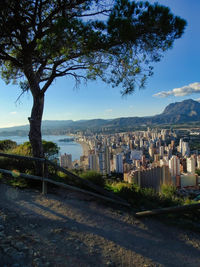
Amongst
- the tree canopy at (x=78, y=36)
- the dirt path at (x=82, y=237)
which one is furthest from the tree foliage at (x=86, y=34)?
the dirt path at (x=82, y=237)

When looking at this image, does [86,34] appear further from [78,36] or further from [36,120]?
[36,120]

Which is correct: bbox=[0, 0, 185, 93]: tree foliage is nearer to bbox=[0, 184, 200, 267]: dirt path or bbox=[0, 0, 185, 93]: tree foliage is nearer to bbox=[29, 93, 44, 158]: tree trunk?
bbox=[29, 93, 44, 158]: tree trunk

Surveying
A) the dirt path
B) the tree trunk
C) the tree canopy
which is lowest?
the dirt path

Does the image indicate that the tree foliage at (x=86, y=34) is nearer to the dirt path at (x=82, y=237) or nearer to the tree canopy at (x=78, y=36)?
the tree canopy at (x=78, y=36)

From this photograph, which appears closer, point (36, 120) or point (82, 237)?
point (82, 237)

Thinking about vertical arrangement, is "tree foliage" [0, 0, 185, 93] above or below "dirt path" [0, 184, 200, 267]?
above

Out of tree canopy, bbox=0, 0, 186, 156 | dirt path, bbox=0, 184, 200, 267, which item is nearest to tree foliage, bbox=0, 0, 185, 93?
tree canopy, bbox=0, 0, 186, 156

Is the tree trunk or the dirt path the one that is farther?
the tree trunk

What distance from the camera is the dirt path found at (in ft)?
6.15

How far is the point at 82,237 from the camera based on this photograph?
2301mm

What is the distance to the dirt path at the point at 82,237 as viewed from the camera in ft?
6.15

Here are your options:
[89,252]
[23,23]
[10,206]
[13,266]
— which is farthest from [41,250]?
[23,23]

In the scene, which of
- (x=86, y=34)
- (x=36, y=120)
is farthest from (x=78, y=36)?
(x=36, y=120)

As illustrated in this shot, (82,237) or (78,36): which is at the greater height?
(78,36)
